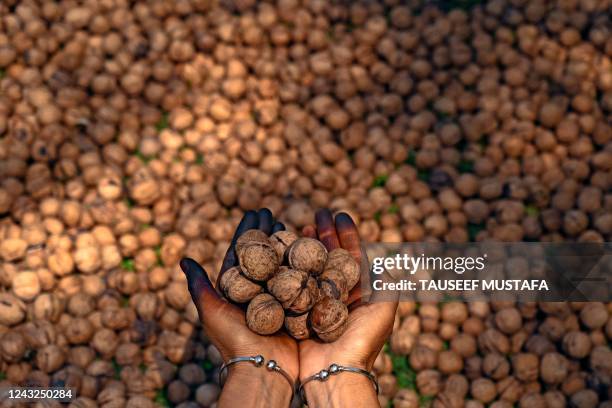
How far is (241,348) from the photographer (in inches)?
142

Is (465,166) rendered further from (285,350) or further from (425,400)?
(285,350)

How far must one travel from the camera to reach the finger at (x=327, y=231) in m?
4.18

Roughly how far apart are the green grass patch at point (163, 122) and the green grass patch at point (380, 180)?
2.12m

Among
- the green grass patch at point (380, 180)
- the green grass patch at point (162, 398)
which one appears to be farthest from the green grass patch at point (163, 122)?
the green grass patch at point (162, 398)

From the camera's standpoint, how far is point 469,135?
6.04m

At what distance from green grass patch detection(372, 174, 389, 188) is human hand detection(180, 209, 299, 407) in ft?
8.32

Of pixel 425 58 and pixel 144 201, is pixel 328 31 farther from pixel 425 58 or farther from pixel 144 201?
pixel 144 201

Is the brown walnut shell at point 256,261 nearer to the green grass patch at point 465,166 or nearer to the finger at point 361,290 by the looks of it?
the finger at point 361,290

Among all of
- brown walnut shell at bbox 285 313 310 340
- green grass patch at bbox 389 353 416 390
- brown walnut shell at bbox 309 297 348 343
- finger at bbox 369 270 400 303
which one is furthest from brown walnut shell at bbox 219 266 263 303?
green grass patch at bbox 389 353 416 390

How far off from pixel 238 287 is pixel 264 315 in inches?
9.3

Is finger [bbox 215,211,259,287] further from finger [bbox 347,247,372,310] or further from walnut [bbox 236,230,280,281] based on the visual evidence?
finger [bbox 347,247,372,310]

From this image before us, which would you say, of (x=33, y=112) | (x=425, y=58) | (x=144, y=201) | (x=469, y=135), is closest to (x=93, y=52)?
(x=33, y=112)

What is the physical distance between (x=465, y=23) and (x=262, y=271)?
4.22 meters

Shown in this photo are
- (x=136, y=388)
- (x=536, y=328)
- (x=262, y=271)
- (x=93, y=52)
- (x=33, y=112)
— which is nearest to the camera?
(x=262, y=271)
